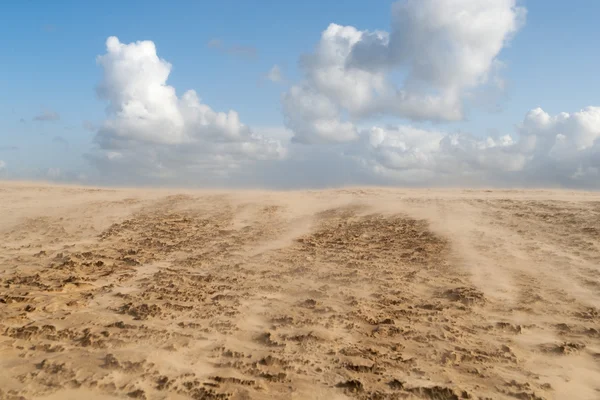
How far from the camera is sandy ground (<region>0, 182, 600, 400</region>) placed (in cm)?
473

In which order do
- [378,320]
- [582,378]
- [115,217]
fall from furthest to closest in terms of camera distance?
[115,217] → [378,320] → [582,378]

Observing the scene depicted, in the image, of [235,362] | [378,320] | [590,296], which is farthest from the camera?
[590,296]

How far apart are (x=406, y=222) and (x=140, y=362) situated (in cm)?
725

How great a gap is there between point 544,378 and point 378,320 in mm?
2066

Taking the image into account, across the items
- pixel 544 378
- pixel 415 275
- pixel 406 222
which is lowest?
pixel 544 378

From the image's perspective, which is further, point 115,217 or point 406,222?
point 115,217

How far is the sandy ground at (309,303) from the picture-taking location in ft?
15.5

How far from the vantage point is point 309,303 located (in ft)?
22.0

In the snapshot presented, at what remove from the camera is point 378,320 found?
614 centimetres

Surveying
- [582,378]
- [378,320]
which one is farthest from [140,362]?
[582,378]

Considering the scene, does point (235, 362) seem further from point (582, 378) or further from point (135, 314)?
point (582, 378)

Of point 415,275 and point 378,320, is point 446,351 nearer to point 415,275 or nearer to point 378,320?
point 378,320

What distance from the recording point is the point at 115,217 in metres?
12.2

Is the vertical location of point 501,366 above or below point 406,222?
below
